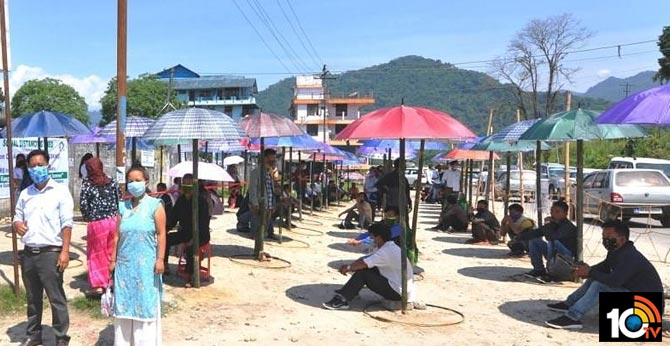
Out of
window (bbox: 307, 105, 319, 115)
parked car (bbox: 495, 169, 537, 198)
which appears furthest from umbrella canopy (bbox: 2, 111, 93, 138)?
window (bbox: 307, 105, 319, 115)

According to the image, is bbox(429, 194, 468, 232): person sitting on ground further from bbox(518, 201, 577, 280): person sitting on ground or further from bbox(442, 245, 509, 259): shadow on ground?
bbox(518, 201, 577, 280): person sitting on ground

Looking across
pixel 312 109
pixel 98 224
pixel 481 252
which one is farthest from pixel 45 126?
pixel 312 109

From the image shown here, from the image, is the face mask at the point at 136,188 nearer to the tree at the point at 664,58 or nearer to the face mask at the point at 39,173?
the face mask at the point at 39,173

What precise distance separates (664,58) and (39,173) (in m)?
43.7

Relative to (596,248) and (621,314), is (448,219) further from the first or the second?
(621,314)

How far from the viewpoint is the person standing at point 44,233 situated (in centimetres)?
519

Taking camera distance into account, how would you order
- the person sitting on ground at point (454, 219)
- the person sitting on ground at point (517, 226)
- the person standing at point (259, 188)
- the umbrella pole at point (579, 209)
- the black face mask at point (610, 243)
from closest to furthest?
1. the black face mask at point (610, 243)
2. the umbrella pole at point (579, 209)
3. the person standing at point (259, 188)
4. the person sitting on ground at point (517, 226)
5. the person sitting on ground at point (454, 219)

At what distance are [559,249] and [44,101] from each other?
53.1 meters

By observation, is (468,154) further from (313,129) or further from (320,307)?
(313,129)

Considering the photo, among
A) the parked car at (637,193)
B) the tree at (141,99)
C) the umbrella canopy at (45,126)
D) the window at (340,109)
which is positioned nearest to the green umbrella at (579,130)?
the umbrella canopy at (45,126)

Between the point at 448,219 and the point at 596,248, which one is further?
the point at 448,219

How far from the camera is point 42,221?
17.0ft

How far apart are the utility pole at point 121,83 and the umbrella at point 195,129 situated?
70 centimetres

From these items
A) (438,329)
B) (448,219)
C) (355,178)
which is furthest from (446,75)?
(438,329)
